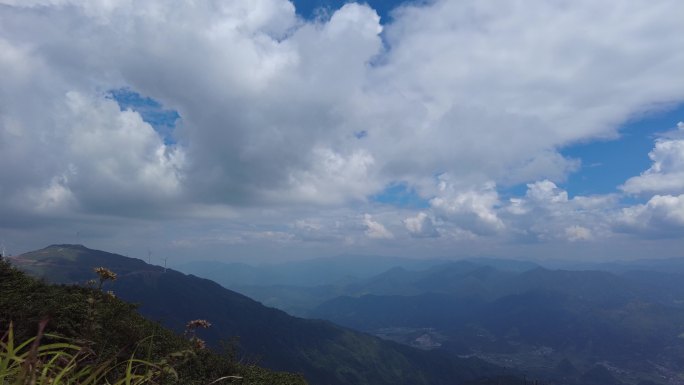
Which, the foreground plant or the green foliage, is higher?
the foreground plant

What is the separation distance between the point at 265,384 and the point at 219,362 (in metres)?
2.95

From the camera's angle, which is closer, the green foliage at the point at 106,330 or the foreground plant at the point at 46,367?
the foreground plant at the point at 46,367

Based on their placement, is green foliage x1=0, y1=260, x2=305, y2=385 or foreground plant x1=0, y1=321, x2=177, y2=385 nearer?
foreground plant x1=0, y1=321, x2=177, y2=385

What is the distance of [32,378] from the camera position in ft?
12.0

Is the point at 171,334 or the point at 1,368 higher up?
the point at 1,368

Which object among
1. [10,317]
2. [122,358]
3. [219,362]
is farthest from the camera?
[219,362]

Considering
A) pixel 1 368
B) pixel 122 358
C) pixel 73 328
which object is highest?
pixel 1 368

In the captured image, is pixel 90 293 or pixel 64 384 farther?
pixel 90 293

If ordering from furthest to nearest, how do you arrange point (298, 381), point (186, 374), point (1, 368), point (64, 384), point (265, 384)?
point (298, 381) → point (265, 384) → point (186, 374) → point (64, 384) → point (1, 368)

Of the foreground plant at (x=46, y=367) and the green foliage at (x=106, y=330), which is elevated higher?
the foreground plant at (x=46, y=367)

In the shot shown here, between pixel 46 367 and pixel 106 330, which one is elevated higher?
pixel 46 367

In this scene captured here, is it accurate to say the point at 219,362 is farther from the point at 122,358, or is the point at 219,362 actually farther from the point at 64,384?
the point at 64,384

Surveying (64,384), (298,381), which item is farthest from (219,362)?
(64,384)

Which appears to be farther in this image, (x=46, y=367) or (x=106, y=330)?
(x=106, y=330)
